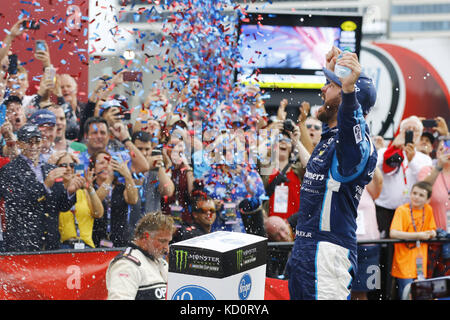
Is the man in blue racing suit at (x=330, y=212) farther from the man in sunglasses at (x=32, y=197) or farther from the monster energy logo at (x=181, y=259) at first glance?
the man in sunglasses at (x=32, y=197)

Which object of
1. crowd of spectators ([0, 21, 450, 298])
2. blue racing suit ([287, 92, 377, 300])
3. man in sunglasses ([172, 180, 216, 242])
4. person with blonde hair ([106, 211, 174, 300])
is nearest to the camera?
blue racing suit ([287, 92, 377, 300])

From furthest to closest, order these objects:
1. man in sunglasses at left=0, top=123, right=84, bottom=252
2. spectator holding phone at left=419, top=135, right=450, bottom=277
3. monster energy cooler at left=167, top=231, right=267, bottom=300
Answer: spectator holding phone at left=419, top=135, right=450, bottom=277 < man in sunglasses at left=0, top=123, right=84, bottom=252 < monster energy cooler at left=167, top=231, right=267, bottom=300

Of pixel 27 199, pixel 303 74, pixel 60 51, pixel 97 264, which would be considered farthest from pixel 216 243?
pixel 303 74

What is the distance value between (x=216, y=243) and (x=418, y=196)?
4.66 meters

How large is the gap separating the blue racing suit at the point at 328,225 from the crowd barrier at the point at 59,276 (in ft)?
4.93

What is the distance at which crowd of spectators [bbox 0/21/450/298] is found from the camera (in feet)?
17.9

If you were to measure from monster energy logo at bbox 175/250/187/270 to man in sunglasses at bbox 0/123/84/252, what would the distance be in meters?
2.97

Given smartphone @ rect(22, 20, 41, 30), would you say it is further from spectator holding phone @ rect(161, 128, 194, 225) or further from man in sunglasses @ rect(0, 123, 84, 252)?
spectator holding phone @ rect(161, 128, 194, 225)

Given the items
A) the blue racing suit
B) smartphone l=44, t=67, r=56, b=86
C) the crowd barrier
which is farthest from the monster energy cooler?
smartphone l=44, t=67, r=56, b=86

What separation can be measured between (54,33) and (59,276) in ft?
8.28

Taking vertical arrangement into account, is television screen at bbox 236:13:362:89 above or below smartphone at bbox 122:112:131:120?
above

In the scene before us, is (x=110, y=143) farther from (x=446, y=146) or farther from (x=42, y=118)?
(x=446, y=146)

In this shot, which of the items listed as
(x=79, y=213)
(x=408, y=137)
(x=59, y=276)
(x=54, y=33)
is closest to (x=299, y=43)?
(x=408, y=137)

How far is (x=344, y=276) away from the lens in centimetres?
365
